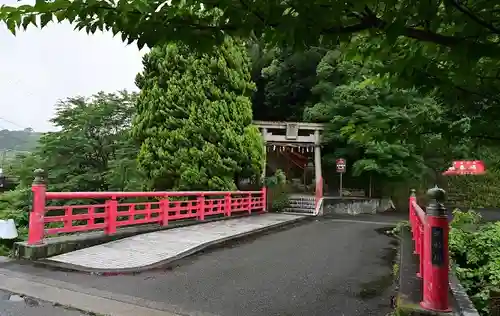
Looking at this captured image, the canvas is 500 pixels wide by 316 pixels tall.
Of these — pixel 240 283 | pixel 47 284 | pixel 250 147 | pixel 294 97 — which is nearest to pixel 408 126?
pixel 240 283

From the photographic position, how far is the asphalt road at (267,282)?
409 centimetres

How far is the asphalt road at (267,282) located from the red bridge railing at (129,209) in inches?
36.5

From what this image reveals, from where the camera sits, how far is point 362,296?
462 centimetres

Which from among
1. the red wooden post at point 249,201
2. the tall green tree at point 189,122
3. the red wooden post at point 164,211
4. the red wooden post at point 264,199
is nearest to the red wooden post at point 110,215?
the red wooden post at point 164,211

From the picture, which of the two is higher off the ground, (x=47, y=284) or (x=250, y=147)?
(x=250, y=147)

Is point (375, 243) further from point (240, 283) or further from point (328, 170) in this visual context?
point (328, 170)

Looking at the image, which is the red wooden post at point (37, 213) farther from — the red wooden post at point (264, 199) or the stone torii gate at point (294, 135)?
the stone torii gate at point (294, 135)

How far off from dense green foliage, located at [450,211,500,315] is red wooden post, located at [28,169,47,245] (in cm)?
605

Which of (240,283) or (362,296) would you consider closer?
(362,296)

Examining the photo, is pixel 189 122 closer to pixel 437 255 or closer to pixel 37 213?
pixel 37 213

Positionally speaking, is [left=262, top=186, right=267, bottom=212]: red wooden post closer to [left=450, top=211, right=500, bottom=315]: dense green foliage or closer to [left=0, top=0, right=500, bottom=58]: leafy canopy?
[left=450, top=211, right=500, bottom=315]: dense green foliage

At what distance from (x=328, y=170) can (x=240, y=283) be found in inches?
696

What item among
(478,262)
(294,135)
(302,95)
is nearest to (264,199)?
(294,135)

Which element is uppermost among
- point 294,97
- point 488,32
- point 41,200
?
point 294,97
